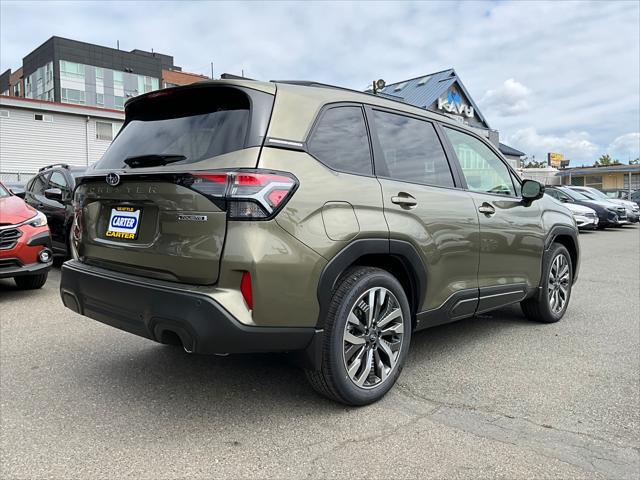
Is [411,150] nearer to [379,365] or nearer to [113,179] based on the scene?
[379,365]

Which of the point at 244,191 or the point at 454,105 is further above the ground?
the point at 454,105

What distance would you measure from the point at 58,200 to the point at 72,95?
49952 millimetres

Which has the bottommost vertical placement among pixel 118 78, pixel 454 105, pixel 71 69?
pixel 454 105

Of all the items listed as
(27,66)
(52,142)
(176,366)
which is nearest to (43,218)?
(176,366)

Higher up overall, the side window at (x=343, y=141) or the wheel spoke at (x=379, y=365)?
the side window at (x=343, y=141)

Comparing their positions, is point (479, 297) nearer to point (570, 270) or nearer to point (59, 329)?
point (570, 270)

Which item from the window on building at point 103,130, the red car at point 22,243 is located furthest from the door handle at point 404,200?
the window on building at point 103,130

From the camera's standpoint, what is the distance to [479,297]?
406 centimetres

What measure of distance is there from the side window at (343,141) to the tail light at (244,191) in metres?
0.43

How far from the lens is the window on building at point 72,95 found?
5109 centimetres

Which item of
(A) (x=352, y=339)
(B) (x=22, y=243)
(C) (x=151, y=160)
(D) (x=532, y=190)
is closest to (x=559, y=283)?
(D) (x=532, y=190)

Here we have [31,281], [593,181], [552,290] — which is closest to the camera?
[552,290]

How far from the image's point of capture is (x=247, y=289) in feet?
8.66

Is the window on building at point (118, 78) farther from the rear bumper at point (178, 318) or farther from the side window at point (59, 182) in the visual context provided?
the rear bumper at point (178, 318)
